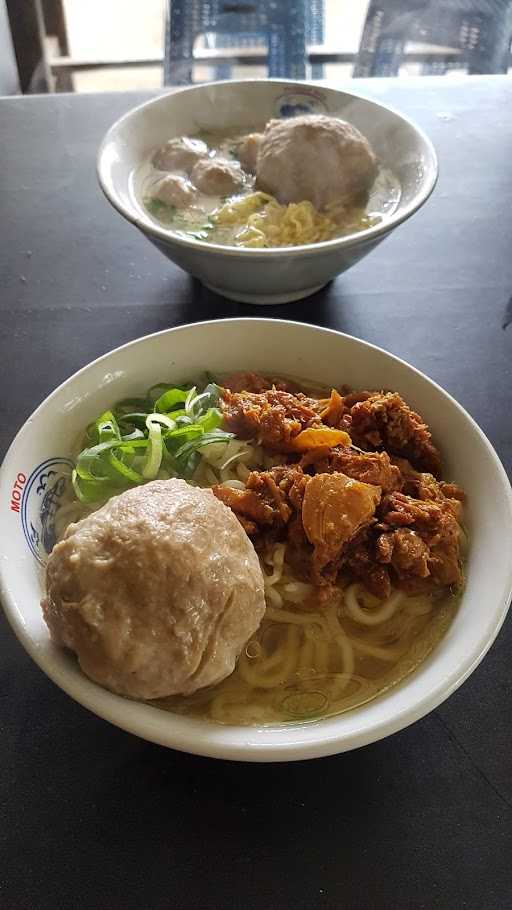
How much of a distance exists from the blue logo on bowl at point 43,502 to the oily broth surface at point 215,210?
928 millimetres

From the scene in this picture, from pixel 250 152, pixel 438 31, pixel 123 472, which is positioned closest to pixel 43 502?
pixel 123 472

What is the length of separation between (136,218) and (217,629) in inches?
45.3

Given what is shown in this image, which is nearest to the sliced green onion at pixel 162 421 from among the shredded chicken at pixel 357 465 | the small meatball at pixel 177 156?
the shredded chicken at pixel 357 465

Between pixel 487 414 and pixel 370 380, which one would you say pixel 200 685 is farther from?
pixel 487 414

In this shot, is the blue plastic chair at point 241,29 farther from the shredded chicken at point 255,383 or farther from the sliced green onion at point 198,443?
the sliced green onion at point 198,443

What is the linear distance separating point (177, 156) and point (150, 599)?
169 cm

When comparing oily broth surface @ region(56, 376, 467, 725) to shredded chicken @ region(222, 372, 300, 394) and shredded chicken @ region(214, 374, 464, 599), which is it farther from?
shredded chicken @ region(222, 372, 300, 394)

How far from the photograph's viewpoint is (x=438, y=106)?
303 centimetres

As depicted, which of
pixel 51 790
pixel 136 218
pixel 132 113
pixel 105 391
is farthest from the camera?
pixel 132 113

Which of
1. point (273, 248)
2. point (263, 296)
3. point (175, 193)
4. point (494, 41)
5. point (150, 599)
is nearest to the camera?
point (150, 599)

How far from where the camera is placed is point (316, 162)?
6.93 feet

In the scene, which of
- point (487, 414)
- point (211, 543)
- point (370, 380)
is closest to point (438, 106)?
point (487, 414)

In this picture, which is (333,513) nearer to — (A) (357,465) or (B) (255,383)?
(A) (357,465)

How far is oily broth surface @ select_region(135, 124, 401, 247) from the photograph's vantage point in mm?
2174
